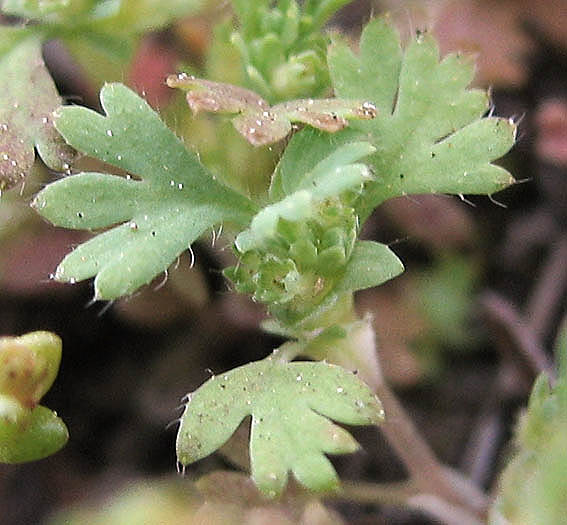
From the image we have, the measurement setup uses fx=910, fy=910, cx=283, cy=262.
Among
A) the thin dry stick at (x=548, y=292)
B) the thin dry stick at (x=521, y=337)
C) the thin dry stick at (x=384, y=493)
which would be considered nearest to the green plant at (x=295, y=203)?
the thin dry stick at (x=384, y=493)

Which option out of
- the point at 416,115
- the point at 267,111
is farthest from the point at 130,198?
the point at 416,115

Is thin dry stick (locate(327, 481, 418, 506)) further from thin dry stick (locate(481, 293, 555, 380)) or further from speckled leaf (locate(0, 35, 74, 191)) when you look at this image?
speckled leaf (locate(0, 35, 74, 191))

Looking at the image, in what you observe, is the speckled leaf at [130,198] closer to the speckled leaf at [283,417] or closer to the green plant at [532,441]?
the speckled leaf at [283,417]

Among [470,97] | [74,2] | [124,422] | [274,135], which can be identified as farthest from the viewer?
[124,422]

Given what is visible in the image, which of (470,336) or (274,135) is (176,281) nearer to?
(470,336)

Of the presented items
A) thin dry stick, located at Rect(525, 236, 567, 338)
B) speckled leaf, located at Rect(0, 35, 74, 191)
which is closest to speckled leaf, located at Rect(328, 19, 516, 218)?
speckled leaf, located at Rect(0, 35, 74, 191)

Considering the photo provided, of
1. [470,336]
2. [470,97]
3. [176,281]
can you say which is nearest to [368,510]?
[470,336]

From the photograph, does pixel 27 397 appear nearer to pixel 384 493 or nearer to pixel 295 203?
pixel 295 203
